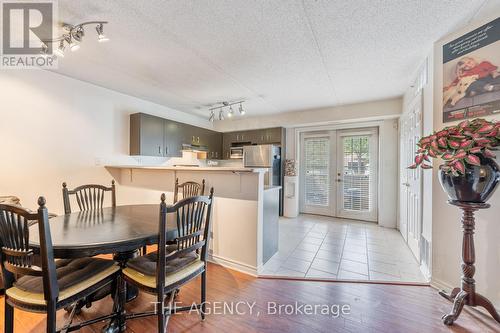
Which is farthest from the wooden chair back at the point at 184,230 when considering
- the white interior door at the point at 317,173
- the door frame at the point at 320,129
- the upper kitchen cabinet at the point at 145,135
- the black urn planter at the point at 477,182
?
the white interior door at the point at 317,173

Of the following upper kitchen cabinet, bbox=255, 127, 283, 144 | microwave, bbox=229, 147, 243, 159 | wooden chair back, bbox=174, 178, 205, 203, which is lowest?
wooden chair back, bbox=174, 178, 205, 203

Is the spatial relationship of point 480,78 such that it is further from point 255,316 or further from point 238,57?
point 255,316

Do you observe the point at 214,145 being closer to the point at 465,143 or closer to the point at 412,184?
the point at 412,184


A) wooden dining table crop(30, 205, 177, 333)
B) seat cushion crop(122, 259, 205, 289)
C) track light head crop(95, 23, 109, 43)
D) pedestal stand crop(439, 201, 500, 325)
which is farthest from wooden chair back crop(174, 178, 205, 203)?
pedestal stand crop(439, 201, 500, 325)

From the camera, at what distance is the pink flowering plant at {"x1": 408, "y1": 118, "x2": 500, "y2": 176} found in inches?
56.4

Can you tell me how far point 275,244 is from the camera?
2.87 metres

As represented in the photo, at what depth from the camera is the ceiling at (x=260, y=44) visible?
5.56ft

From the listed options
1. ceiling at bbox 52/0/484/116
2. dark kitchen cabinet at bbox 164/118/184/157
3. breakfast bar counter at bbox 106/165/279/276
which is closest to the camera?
ceiling at bbox 52/0/484/116

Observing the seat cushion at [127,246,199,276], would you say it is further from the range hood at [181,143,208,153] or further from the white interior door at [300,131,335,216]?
the white interior door at [300,131,335,216]

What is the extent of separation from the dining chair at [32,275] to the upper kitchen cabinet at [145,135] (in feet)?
8.65

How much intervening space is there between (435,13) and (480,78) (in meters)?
0.65

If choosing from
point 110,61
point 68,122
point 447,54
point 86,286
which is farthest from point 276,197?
point 68,122

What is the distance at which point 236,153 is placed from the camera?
5668 mm

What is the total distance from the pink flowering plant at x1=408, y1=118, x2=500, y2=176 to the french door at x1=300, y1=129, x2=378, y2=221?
10.5 ft
